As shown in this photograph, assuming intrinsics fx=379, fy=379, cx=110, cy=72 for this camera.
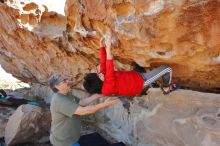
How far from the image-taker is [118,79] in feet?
13.9

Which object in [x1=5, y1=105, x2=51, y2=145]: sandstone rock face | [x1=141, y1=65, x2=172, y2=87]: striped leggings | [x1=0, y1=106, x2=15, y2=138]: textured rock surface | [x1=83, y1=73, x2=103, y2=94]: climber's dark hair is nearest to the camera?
[x1=83, y1=73, x2=103, y2=94]: climber's dark hair

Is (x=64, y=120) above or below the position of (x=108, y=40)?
below

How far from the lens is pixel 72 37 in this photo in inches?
217

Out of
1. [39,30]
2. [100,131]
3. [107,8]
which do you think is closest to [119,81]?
[107,8]

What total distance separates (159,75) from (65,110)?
1147mm

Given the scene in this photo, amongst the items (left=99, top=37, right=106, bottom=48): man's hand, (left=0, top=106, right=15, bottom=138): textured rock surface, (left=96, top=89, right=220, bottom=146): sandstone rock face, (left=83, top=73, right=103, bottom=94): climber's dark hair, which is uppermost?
(left=99, top=37, right=106, bottom=48): man's hand

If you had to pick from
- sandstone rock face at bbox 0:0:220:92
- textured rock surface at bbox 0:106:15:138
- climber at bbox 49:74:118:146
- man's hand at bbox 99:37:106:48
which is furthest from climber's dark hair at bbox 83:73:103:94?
textured rock surface at bbox 0:106:15:138

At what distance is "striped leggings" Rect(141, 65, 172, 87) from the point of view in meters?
4.38

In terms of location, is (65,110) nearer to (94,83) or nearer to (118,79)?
(94,83)

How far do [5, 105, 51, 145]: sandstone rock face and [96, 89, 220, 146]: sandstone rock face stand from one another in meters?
1.52

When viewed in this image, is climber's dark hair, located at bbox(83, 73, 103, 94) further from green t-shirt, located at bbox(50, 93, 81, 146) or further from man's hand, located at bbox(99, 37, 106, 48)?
man's hand, located at bbox(99, 37, 106, 48)

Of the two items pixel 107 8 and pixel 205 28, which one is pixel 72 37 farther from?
pixel 205 28

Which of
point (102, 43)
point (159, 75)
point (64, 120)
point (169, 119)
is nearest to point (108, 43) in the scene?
point (102, 43)

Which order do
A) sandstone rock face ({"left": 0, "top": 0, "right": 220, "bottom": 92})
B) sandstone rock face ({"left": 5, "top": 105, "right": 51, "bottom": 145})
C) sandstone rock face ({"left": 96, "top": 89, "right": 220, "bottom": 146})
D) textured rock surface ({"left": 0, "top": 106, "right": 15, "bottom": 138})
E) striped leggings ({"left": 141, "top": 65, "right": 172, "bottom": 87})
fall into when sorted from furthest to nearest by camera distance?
1. textured rock surface ({"left": 0, "top": 106, "right": 15, "bottom": 138})
2. sandstone rock face ({"left": 5, "top": 105, "right": 51, "bottom": 145})
3. striped leggings ({"left": 141, "top": 65, "right": 172, "bottom": 87})
4. sandstone rock face ({"left": 96, "top": 89, "right": 220, "bottom": 146})
5. sandstone rock face ({"left": 0, "top": 0, "right": 220, "bottom": 92})
